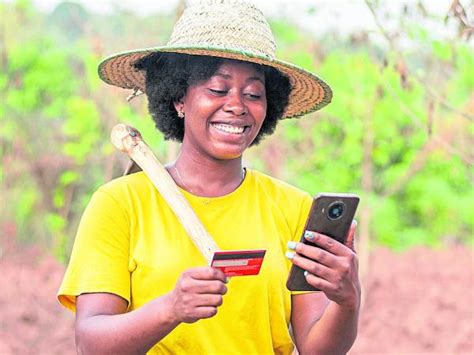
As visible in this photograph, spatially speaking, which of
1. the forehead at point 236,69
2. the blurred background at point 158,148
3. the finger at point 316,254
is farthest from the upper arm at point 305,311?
the blurred background at point 158,148

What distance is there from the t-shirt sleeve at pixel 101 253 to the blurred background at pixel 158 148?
4048 millimetres

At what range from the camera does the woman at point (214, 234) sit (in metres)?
2.47

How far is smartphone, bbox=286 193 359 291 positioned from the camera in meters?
2.33

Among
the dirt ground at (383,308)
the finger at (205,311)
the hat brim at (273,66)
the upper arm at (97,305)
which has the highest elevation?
the hat brim at (273,66)

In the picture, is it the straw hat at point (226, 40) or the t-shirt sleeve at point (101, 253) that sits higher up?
the straw hat at point (226, 40)

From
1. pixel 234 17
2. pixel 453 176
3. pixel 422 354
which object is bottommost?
pixel 422 354

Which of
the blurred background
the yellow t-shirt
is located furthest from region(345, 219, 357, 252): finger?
the blurred background

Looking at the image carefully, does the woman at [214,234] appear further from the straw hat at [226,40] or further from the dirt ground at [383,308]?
the dirt ground at [383,308]

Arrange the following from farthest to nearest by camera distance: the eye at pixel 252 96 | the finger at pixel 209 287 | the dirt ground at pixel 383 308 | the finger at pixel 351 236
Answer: the dirt ground at pixel 383 308
the eye at pixel 252 96
the finger at pixel 351 236
the finger at pixel 209 287

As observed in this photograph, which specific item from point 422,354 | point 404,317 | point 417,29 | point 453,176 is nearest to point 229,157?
point 417,29

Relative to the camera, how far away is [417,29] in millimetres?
5008

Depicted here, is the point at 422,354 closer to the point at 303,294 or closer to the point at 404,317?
the point at 404,317

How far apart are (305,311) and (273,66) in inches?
25.9

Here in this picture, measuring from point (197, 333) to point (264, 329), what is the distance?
0.61 feet
